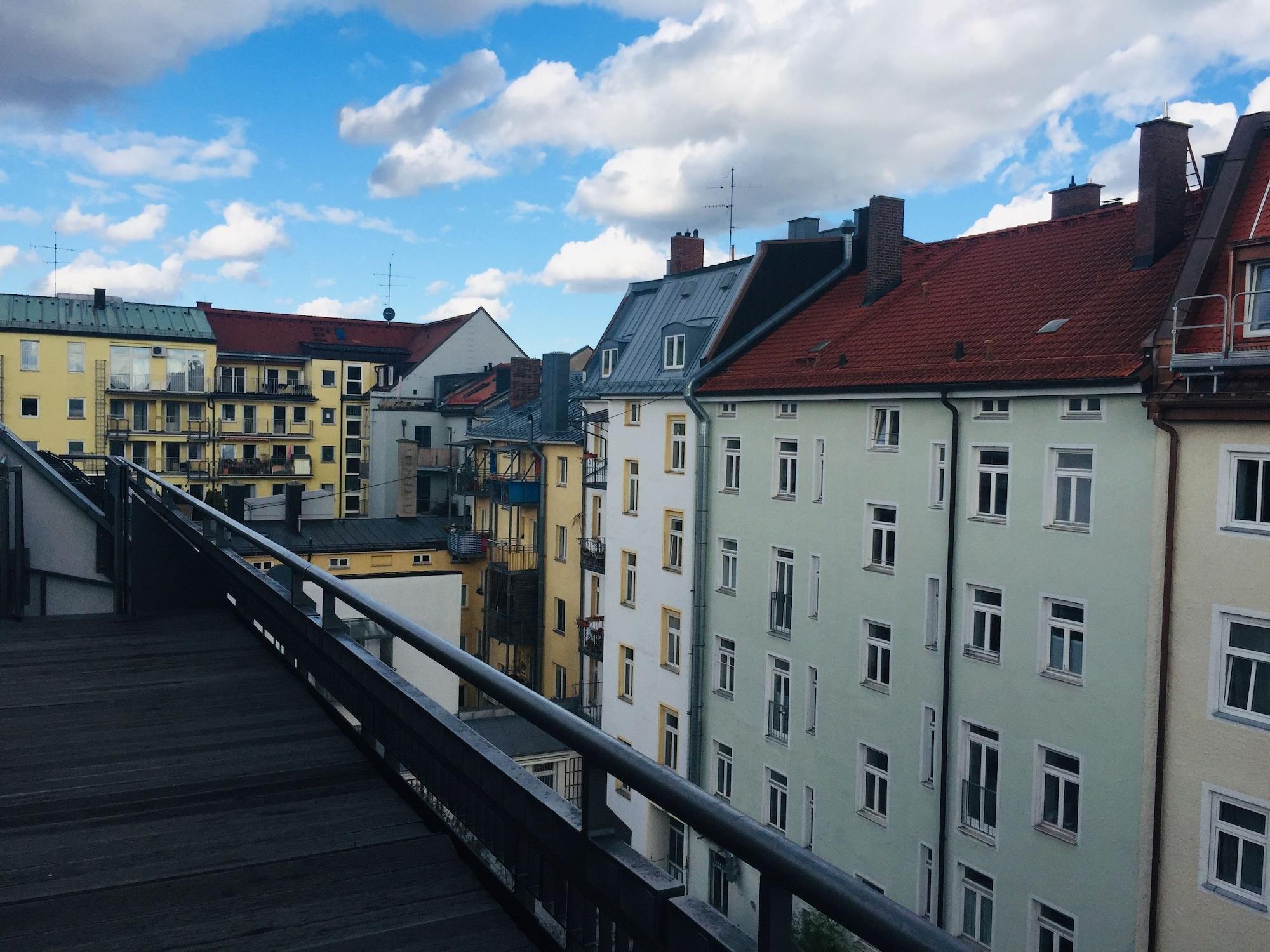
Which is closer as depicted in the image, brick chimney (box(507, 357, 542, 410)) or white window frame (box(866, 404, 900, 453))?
white window frame (box(866, 404, 900, 453))

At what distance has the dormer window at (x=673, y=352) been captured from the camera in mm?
25750

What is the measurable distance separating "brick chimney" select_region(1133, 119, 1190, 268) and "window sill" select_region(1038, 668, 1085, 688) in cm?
722

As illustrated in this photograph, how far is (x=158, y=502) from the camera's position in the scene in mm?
9500

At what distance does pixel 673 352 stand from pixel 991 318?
9.17 m

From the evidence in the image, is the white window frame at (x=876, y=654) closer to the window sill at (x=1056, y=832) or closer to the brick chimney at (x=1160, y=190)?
the window sill at (x=1056, y=832)

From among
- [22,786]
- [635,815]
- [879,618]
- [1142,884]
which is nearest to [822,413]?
[879,618]

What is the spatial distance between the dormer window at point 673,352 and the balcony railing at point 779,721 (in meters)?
8.70

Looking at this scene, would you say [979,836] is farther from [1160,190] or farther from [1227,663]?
[1160,190]

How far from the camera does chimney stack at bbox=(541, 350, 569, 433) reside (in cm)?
3709

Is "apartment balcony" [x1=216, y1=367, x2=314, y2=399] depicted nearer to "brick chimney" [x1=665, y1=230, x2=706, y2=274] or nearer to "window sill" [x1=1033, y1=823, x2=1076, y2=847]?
"brick chimney" [x1=665, y1=230, x2=706, y2=274]

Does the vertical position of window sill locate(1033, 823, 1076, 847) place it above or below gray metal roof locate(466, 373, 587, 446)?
below

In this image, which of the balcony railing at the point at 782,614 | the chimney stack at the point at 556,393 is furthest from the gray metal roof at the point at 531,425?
the balcony railing at the point at 782,614

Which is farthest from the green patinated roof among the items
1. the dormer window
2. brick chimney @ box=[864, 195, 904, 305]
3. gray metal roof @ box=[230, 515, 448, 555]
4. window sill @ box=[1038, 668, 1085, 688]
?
window sill @ box=[1038, 668, 1085, 688]

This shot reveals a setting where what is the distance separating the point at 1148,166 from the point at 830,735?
466 inches
